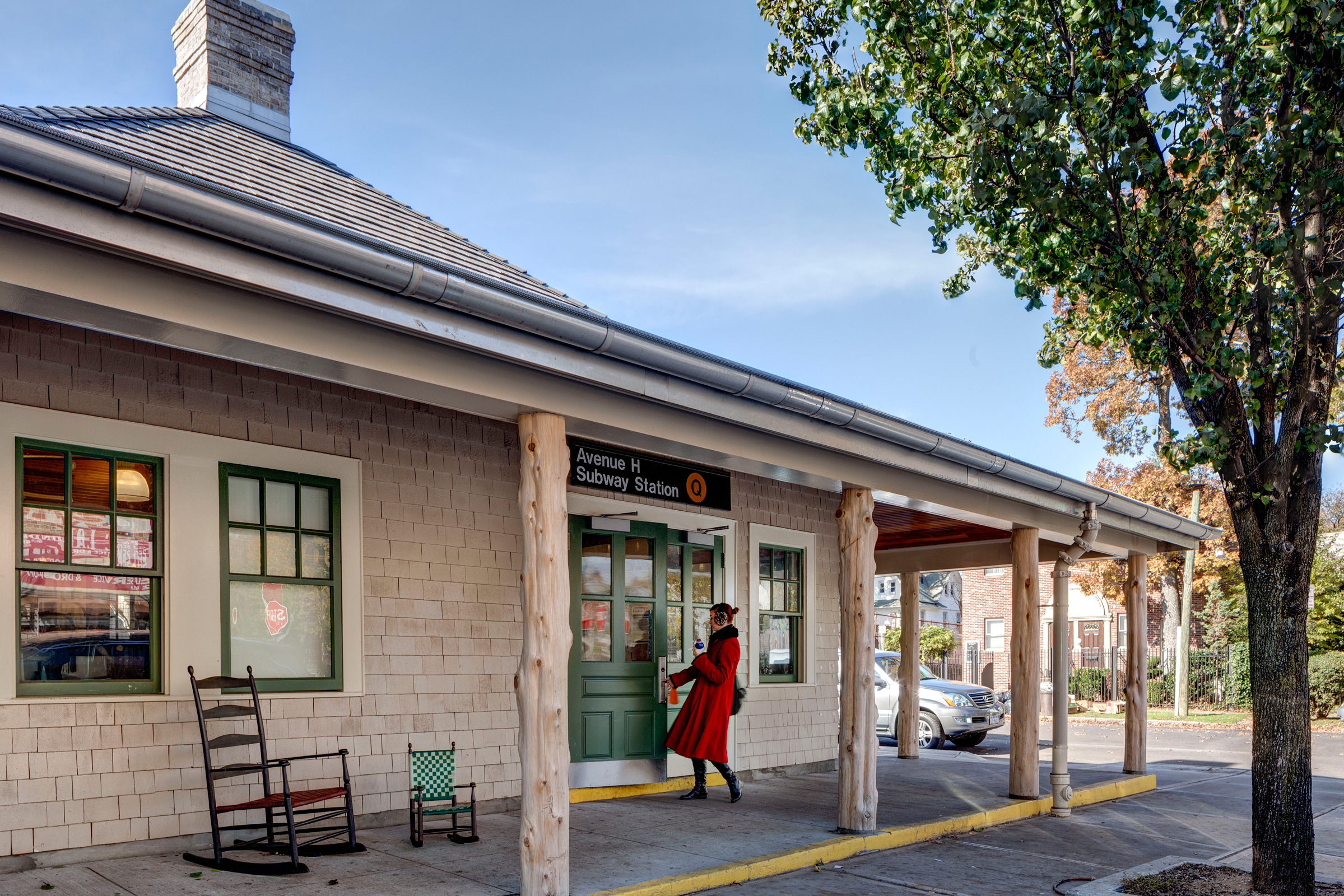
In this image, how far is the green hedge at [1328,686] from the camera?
910 inches

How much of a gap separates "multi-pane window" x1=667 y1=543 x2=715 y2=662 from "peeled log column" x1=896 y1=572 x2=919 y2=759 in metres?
4.52

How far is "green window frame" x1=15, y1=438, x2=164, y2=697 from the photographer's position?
20.2 ft

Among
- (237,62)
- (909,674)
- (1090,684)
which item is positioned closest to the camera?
(237,62)

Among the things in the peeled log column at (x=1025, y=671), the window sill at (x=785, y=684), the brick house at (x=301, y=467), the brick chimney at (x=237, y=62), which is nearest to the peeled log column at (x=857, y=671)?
the brick house at (x=301, y=467)

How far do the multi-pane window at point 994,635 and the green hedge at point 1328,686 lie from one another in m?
16.4

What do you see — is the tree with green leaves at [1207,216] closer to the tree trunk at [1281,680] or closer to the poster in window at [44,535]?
the tree trunk at [1281,680]

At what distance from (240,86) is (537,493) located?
22.1 ft

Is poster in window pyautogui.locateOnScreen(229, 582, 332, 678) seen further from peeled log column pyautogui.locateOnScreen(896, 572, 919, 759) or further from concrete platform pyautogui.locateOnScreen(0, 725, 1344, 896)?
peeled log column pyautogui.locateOnScreen(896, 572, 919, 759)

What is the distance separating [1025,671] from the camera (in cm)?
1038

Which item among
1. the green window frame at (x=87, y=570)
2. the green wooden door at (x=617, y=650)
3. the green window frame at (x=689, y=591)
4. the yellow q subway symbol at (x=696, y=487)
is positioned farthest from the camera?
the green window frame at (x=689, y=591)

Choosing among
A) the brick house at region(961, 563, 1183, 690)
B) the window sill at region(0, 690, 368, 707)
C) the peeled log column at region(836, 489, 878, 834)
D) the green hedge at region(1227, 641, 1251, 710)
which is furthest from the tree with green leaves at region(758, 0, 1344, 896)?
the brick house at region(961, 563, 1183, 690)

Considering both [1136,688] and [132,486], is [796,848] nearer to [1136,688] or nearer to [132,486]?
[132,486]

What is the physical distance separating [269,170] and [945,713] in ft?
44.2

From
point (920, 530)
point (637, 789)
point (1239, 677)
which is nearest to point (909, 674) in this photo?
point (920, 530)
